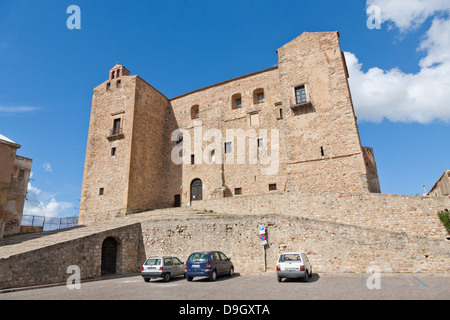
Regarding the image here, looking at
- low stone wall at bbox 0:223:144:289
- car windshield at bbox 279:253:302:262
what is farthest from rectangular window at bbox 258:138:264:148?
car windshield at bbox 279:253:302:262

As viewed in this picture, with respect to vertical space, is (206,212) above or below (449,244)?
above

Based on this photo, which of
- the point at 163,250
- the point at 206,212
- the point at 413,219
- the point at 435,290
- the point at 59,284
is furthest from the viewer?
the point at 206,212

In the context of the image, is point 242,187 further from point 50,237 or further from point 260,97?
point 50,237

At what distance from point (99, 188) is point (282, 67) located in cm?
1943

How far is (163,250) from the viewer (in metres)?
16.0

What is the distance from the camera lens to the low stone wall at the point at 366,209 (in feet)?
44.1

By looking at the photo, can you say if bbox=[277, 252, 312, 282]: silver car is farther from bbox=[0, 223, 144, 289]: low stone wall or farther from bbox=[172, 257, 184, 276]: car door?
bbox=[0, 223, 144, 289]: low stone wall

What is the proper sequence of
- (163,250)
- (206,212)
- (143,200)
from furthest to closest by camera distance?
(143,200) < (206,212) < (163,250)

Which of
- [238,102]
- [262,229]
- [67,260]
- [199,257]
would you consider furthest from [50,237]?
[238,102]

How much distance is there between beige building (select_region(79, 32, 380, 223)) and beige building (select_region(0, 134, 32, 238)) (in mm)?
5409

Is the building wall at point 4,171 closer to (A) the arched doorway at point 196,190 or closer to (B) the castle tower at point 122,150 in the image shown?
(B) the castle tower at point 122,150

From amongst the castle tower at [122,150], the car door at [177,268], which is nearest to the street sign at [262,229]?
the car door at [177,268]
